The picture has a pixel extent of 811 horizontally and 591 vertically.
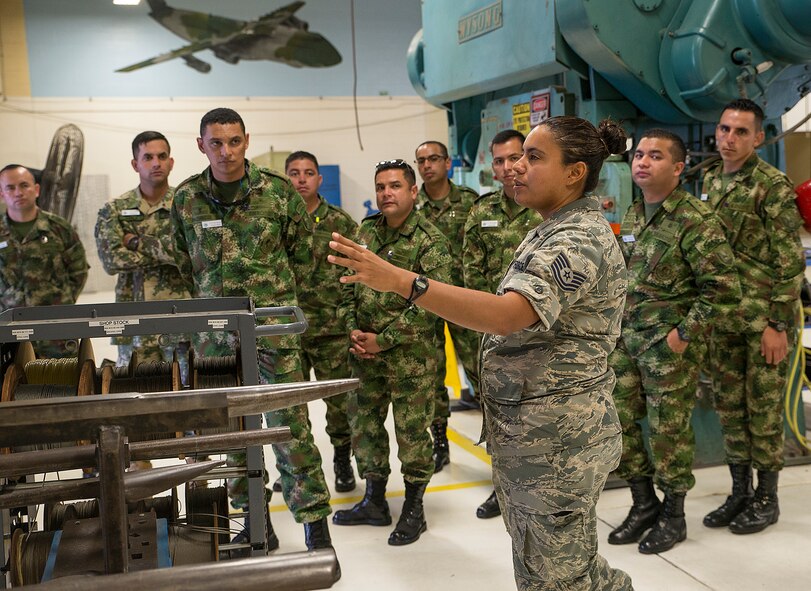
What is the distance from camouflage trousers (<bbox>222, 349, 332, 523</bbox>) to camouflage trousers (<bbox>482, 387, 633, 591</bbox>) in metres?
1.42

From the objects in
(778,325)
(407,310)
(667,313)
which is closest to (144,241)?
(407,310)

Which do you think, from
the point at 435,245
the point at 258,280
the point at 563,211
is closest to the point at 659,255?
the point at 435,245

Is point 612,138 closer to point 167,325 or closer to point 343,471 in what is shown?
point 167,325

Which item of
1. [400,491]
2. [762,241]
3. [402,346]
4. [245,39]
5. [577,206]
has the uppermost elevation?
[245,39]

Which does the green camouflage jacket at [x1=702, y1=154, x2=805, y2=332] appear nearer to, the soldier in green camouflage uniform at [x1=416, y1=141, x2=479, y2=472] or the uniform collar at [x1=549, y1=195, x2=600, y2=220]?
the soldier in green camouflage uniform at [x1=416, y1=141, x2=479, y2=472]

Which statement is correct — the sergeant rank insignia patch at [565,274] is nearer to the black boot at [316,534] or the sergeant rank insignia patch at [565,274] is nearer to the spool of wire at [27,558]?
the spool of wire at [27,558]

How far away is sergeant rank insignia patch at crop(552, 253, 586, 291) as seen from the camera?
2.21 metres

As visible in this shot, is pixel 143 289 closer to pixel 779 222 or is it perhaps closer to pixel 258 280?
pixel 258 280

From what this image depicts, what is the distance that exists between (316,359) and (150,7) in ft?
33.4

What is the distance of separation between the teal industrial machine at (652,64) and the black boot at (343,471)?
2015mm

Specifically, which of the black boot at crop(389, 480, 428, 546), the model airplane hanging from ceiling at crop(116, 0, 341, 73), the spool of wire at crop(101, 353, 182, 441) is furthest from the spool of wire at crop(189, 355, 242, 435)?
the model airplane hanging from ceiling at crop(116, 0, 341, 73)

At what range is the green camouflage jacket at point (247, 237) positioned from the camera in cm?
373

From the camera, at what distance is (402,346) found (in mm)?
4078

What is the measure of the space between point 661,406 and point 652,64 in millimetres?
2045
